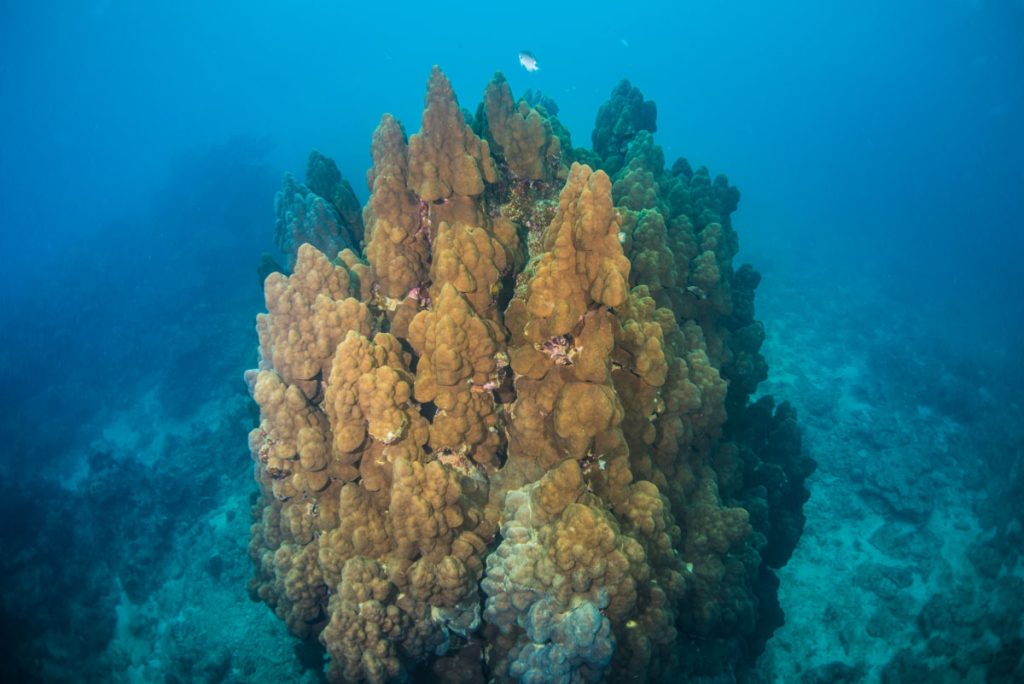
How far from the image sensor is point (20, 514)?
1614 centimetres

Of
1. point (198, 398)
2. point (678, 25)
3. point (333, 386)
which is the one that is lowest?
point (333, 386)

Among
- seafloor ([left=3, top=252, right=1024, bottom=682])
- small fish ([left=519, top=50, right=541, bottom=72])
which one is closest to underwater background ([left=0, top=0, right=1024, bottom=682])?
seafloor ([left=3, top=252, right=1024, bottom=682])

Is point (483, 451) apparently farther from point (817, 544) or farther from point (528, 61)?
point (528, 61)

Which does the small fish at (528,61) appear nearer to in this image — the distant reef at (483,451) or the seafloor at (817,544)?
the distant reef at (483,451)

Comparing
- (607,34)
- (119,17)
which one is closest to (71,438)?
(119,17)

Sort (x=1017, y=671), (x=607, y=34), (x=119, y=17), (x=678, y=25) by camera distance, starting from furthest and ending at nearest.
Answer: (x=678, y=25) → (x=607, y=34) → (x=119, y=17) → (x=1017, y=671)

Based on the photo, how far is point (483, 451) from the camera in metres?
5.55

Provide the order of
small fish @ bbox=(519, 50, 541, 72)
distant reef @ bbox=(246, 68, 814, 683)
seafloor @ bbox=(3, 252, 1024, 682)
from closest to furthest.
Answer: distant reef @ bbox=(246, 68, 814, 683), seafloor @ bbox=(3, 252, 1024, 682), small fish @ bbox=(519, 50, 541, 72)

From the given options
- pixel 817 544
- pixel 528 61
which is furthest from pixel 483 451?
pixel 528 61

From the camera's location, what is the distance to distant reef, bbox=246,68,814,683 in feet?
15.2

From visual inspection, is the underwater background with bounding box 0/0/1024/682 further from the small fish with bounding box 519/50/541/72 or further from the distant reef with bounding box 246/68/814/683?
the small fish with bounding box 519/50/541/72

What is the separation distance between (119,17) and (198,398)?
329 feet

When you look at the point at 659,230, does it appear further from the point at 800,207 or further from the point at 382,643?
the point at 800,207

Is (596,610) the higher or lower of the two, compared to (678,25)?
lower
